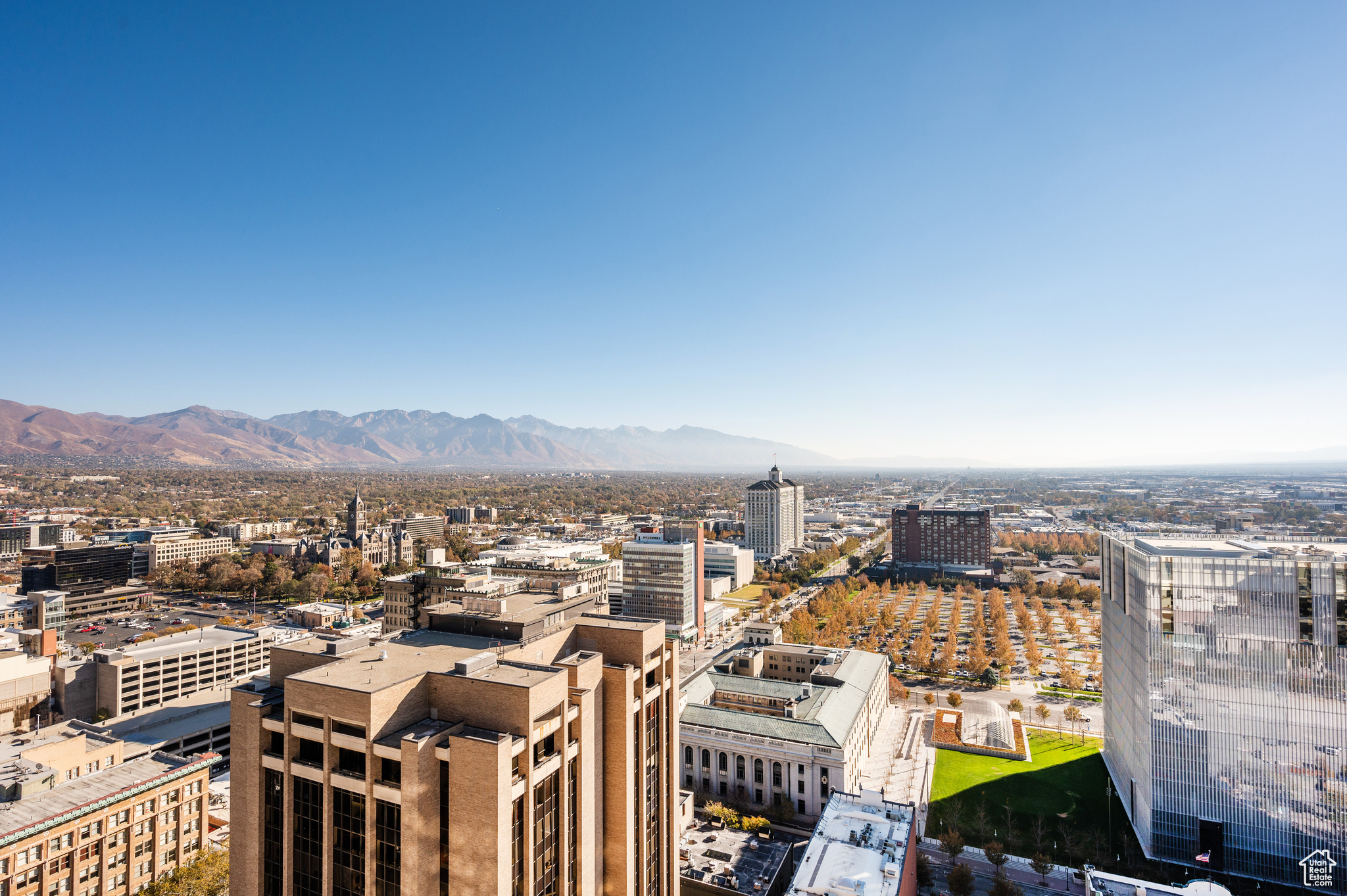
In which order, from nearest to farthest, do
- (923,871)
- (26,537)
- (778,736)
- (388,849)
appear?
(388,849)
(923,871)
(778,736)
(26,537)

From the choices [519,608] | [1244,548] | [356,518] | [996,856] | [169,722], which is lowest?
[996,856]

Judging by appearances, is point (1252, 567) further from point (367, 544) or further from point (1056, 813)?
point (367, 544)

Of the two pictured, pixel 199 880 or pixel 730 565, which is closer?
pixel 199 880

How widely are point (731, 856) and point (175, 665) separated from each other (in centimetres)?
5116

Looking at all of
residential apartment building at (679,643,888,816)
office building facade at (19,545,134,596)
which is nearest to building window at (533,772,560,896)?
residential apartment building at (679,643,888,816)

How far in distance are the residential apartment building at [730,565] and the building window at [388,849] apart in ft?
322

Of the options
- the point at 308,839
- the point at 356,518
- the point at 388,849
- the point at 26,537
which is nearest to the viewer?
the point at 388,849

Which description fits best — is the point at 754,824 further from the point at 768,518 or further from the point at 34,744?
the point at 768,518

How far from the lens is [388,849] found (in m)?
14.0

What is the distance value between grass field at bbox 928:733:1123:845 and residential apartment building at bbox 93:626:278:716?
5168cm

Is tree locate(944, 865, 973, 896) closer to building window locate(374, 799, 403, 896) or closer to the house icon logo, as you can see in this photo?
the house icon logo

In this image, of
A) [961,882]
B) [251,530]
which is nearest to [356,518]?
[251,530]

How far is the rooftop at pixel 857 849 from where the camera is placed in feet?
87.8

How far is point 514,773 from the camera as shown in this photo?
554 inches
